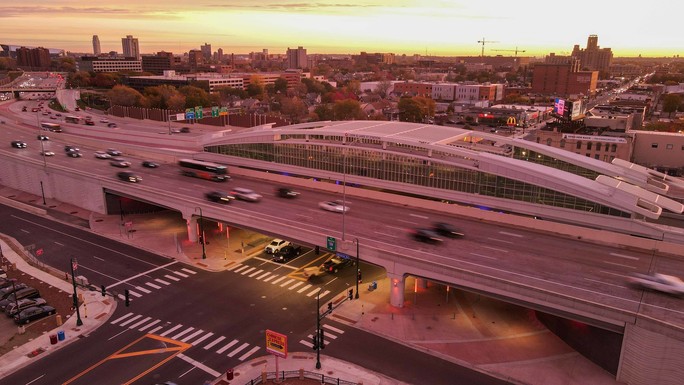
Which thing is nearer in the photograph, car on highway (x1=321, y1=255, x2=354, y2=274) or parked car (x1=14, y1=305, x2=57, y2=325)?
parked car (x1=14, y1=305, x2=57, y2=325)

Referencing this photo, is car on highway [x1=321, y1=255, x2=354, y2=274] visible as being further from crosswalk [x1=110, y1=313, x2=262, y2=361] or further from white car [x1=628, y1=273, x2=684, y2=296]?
white car [x1=628, y1=273, x2=684, y2=296]

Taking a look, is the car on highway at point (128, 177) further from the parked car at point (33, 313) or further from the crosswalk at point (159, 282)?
the parked car at point (33, 313)

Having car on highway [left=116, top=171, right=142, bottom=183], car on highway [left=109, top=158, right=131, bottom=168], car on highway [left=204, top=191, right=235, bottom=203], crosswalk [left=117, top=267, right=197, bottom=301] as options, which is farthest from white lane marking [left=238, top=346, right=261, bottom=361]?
car on highway [left=109, top=158, right=131, bottom=168]

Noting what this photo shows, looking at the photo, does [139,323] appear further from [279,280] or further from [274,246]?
[274,246]

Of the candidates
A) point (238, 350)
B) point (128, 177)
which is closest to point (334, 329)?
point (238, 350)

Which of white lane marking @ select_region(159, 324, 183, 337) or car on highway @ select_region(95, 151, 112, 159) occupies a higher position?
car on highway @ select_region(95, 151, 112, 159)

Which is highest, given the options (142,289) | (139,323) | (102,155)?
(102,155)

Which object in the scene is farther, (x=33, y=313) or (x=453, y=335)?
(x=33, y=313)
